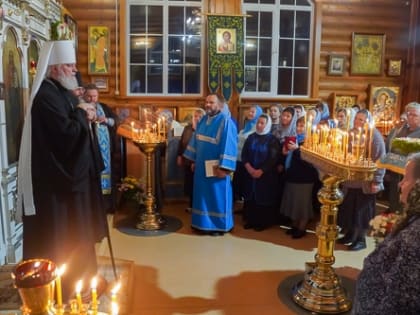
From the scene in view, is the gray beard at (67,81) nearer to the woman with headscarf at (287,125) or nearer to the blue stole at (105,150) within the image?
the blue stole at (105,150)

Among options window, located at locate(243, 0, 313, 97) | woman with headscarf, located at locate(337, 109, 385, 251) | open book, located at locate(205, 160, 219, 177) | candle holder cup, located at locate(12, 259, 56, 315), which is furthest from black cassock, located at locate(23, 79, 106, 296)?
window, located at locate(243, 0, 313, 97)

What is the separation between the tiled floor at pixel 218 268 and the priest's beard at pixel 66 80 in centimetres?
167

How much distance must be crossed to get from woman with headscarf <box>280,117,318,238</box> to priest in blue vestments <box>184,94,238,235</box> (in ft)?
2.16

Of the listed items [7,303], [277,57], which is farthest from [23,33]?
[277,57]

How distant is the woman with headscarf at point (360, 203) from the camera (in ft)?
13.5

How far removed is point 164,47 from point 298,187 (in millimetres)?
4012

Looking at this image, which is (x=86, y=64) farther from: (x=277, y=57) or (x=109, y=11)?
(x=277, y=57)

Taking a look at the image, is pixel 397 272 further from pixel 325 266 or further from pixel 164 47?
pixel 164 47

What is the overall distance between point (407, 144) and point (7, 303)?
3107 millimetres

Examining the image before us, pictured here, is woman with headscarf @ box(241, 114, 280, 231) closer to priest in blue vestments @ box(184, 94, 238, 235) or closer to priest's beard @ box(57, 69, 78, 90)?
priest in blue vestments @ box(184, 94, 238, 235)

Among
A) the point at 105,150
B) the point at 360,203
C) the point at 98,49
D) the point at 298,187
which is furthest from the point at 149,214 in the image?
the point at 98,49

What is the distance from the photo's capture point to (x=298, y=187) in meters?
4.74

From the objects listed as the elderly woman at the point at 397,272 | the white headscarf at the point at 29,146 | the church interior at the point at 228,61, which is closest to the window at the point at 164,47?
the church interior at the point at 228,61

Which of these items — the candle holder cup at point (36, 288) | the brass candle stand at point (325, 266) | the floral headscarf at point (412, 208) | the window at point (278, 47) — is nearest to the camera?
the candle holder cup at point (36, 288)
